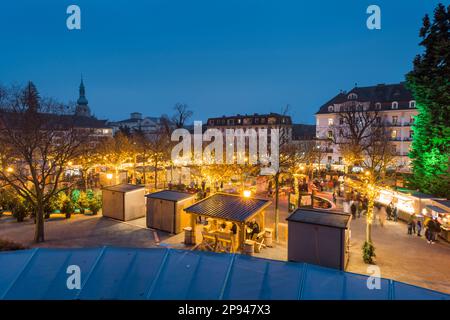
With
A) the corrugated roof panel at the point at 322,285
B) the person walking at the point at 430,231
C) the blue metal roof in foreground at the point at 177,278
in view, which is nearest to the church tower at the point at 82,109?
the blue metal roof in foreground at the point at 177,278

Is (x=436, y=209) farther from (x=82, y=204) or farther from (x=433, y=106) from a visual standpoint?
(x=82, y=204)

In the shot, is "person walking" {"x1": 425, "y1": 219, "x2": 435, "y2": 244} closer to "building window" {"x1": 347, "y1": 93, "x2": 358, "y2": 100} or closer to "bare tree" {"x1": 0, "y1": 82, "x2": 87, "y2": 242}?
"bare tree" {"x1": 0, "y1": 82, "x2": 87, "y2": 242}

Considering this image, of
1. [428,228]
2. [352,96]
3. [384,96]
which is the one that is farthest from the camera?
[352,96]

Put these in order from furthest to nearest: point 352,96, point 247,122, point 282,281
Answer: point 247,122 < point 352,96 < point 282,281

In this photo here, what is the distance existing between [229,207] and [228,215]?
1057 millimetres

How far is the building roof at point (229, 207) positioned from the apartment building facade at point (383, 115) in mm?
33457

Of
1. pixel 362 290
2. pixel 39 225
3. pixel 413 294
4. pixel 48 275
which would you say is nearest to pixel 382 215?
pixel 413 294

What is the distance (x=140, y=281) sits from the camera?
6031 millimetres

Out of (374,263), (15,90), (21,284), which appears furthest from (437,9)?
(15,90)

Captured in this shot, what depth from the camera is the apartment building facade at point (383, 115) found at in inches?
1875

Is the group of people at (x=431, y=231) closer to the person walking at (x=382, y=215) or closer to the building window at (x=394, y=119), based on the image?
the person walking at (x=382, y=215)

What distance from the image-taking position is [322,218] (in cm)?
1245
